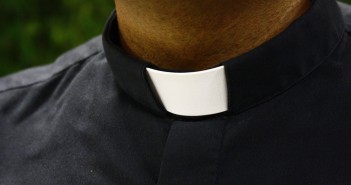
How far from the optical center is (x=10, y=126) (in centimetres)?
110

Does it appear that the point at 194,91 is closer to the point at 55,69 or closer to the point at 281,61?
the point at 281,61

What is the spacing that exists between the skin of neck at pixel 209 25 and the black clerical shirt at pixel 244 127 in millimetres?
32

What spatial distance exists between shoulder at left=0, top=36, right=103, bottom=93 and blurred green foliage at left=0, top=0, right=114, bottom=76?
0.69 meters

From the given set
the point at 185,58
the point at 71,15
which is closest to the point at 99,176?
the point at 185,58

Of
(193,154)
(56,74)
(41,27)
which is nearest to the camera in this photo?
(193,154)

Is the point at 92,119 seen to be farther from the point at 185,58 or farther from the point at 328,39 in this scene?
the point at 328,39

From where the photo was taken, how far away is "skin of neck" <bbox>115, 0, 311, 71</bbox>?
2.79 ft

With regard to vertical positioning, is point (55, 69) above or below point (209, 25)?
below

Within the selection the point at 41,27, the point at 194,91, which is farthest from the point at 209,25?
the point at 41,27

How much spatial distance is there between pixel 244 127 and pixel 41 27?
123cm

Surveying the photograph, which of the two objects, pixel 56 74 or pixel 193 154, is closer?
pixel 193 154

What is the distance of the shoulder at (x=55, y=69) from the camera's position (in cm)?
112

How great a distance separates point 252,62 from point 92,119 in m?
0.27

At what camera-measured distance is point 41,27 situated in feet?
6.38
